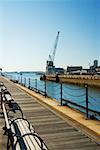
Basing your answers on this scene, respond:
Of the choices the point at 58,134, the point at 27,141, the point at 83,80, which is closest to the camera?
the point at 27,141

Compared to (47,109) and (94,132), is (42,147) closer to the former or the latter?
(94,132)

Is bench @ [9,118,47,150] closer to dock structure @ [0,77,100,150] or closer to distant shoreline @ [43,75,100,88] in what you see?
dock structure @ [0,77,100,150]

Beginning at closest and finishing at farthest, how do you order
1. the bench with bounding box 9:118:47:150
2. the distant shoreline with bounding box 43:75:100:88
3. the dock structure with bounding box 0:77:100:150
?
the bench with bounding box 9:118:47:150
the dock structure with bounding box 0:77:100:150
the distant shoreline with bounding box 43:75:100:88

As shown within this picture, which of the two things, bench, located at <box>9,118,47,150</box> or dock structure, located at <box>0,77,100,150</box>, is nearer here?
bench, located at <box>9,118,47,150</box>

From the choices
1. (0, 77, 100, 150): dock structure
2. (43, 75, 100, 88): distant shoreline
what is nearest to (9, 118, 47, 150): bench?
(0, 77, 100, 150): dock structure

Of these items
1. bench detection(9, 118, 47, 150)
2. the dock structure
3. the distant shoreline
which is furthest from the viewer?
the distant shoreline

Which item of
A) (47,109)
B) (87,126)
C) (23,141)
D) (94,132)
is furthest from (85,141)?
(47,109)

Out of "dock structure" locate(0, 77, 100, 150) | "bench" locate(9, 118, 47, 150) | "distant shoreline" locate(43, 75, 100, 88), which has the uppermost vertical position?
"bench" locate(9, 118, 47, 150)

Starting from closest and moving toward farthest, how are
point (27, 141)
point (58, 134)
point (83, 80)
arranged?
point (27, 141) < point (58, 134) < point (83, 80)

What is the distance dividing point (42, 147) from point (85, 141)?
2242mm

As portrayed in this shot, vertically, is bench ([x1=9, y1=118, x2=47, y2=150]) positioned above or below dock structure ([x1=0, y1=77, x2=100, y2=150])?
above

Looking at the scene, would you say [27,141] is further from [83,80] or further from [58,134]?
[83,80]

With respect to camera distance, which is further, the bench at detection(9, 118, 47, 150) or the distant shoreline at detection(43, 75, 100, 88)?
the distant shoreline at detection(43, 75, 100, 88)

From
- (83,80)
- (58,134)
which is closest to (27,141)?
(58,134)
